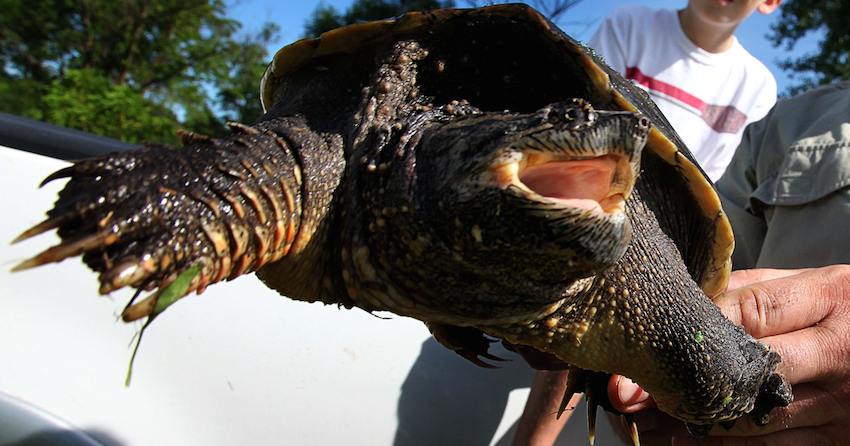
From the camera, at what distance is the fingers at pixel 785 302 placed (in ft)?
4.28

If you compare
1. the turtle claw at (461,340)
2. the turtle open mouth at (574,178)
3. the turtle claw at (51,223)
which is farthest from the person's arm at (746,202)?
the turtle claw at (51,223)

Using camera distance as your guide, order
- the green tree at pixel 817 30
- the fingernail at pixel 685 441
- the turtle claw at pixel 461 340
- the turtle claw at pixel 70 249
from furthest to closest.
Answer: the green tree at pixel 817 30 → the fingernail at pixel 685 441 → the turtle claw at pixel 461 340 → the turtle claw at pixel 70 249

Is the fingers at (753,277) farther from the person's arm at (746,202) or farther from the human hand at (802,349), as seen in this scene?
the person's arm at (746,202)

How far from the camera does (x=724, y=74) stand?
2758 mm

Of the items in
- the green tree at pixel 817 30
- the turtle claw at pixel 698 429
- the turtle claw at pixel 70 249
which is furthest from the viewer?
the green tree at pixel 817 30

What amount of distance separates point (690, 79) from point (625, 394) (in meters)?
1.88

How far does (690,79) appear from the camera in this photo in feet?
8.89

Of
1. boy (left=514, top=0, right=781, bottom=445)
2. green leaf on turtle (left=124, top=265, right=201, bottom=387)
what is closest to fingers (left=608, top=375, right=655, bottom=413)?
green leaf on turtle (left=124, top=265, right=201, bottom=387)

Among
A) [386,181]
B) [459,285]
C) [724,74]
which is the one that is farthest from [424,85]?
[724,74]

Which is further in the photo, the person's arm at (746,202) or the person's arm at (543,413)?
the person's arm at (746,202)

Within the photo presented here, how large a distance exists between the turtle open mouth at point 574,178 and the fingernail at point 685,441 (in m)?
0.94

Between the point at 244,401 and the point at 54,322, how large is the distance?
0.59 meters

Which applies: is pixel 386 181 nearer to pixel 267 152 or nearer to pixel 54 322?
pixel 267 152

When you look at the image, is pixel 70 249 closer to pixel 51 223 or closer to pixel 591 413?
pixel 51 223
